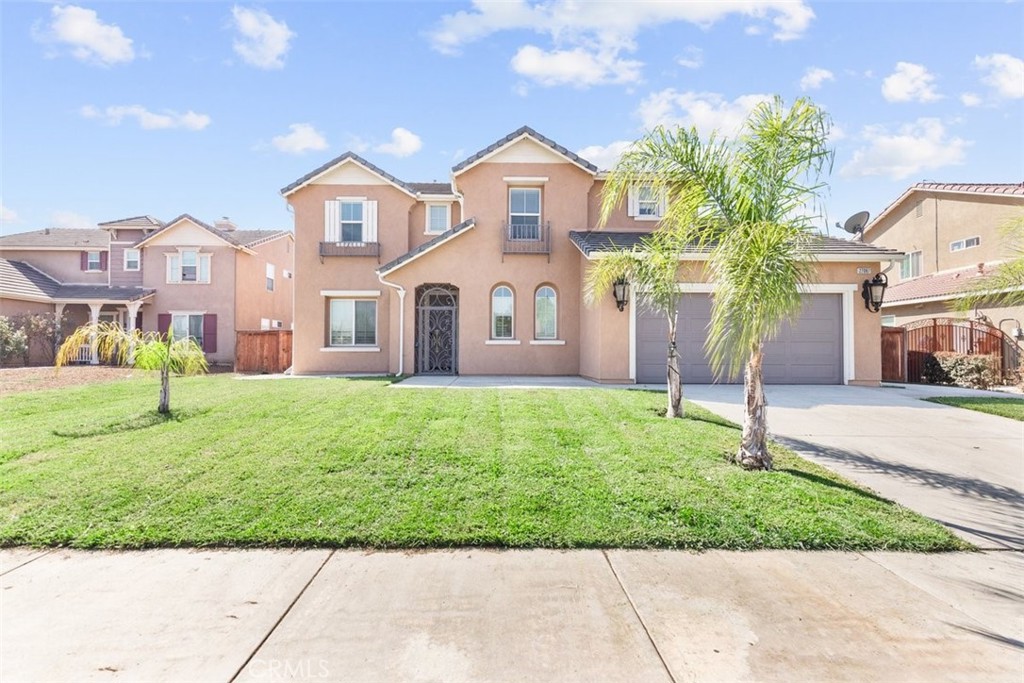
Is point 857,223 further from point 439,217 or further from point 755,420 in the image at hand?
point 755,420

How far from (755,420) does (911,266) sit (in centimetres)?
2248

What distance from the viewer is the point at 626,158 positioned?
20.2ft

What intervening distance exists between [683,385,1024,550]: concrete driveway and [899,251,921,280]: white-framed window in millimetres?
13870

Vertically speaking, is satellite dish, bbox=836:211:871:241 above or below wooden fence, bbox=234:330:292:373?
above

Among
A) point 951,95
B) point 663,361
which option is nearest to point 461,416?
point 663,361

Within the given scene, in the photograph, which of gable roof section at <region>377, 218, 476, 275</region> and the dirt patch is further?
gable roof section at <region>377, 218, 476, 275</region>

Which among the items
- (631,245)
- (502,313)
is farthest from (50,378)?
(631,245)

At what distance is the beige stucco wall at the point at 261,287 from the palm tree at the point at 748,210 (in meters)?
21.6

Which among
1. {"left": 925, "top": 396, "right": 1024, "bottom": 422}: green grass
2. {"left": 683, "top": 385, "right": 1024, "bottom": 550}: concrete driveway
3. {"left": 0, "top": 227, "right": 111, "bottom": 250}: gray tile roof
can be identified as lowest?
{"left": 683, "top": 385, "right": 1024, "bottom": 550}: concrete driveway

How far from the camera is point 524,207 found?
14969mm

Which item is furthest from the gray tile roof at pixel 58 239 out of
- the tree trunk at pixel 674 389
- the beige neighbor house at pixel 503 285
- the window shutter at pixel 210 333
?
the tree trunk at pixel 674 389

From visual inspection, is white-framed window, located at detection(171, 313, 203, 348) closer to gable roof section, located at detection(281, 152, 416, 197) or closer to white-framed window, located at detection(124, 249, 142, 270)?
white-framed window, located at detection(124, 249, 142, 270)

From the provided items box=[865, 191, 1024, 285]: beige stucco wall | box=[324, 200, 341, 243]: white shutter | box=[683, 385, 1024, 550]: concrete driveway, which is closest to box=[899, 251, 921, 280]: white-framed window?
A: box=[865, 191, 1024, 285]: beige stucco wall

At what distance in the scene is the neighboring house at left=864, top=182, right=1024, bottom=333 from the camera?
54.5 ft
